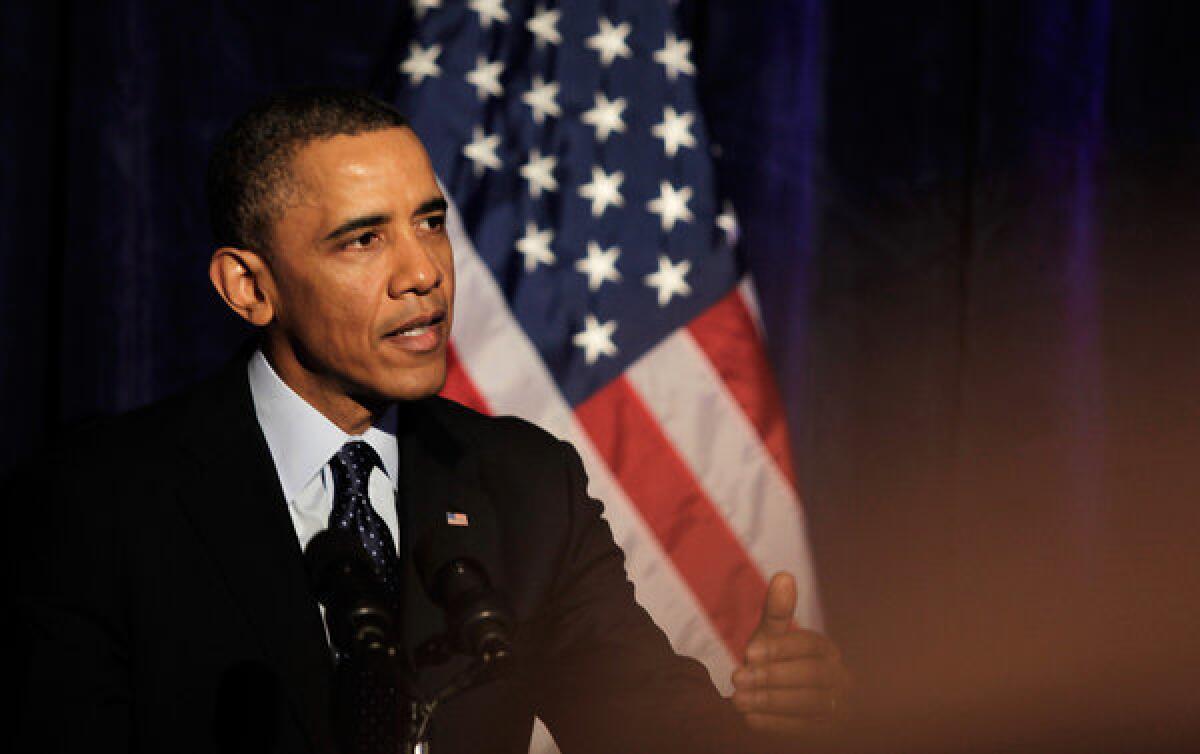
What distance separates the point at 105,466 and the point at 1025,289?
197 centimetres

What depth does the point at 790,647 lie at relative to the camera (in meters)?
1.22

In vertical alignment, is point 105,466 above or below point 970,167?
below

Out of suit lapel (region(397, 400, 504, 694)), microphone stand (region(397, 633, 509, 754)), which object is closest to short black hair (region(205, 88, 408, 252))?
suit lapel (region(397, 400, 504, 694))

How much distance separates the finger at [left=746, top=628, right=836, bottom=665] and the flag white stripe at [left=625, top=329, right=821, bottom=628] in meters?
0.99

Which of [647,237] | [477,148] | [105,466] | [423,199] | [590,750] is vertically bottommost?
[590,750]

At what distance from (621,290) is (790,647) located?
1101 millimetres

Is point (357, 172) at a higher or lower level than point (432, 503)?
higher

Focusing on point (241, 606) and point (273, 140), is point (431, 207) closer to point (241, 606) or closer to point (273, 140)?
point (273, 140)

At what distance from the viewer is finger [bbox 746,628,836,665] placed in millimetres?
1222

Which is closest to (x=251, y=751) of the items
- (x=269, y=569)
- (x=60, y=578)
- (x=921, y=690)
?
(x=269, y=569)

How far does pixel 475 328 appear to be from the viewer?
2.15 meters

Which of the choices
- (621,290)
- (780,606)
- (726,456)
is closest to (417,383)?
(780,606)

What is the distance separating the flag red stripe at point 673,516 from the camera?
7.20 feet

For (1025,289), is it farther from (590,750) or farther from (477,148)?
(590,750)
